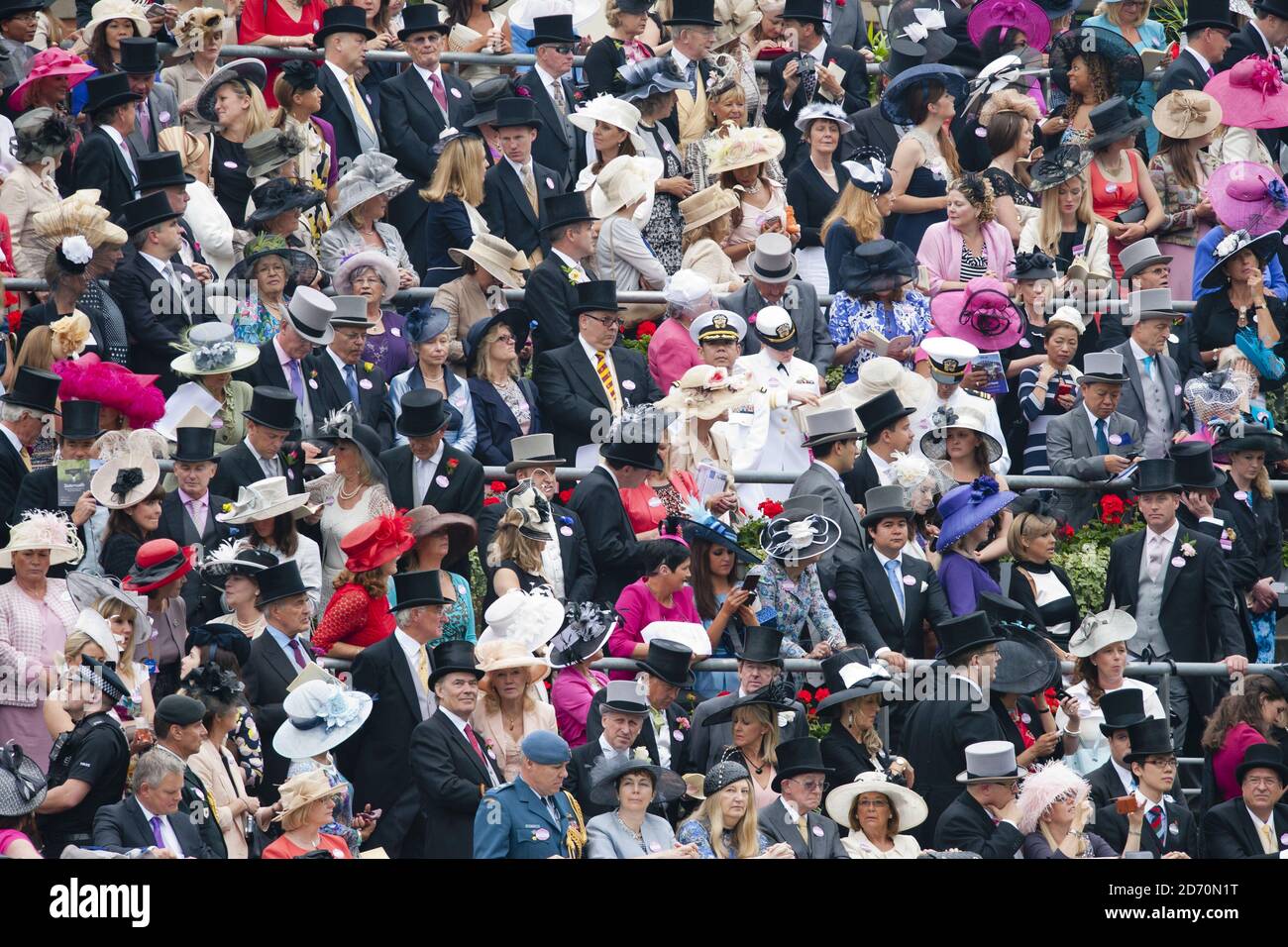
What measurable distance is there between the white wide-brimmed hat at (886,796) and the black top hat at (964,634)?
1093 millimetres

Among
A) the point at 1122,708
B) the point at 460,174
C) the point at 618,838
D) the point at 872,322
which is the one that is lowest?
the point at 1122,708

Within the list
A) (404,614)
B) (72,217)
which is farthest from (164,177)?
(404,614)

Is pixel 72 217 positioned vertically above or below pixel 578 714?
above

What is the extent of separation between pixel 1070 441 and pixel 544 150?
13.7ft

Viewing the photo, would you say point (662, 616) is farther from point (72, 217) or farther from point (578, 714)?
point (72, 217)

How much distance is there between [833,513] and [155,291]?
162 inches

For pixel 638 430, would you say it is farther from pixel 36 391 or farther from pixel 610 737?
pixel 36 391

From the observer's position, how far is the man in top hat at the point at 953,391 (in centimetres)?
1747

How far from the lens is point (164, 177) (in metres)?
17.3

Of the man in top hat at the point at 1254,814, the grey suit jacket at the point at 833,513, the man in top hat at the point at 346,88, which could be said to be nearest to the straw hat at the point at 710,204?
the man in top hat at the point at 346,88

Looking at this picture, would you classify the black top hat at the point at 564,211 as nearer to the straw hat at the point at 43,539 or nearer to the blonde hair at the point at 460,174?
the blonde hair at the point at 460,174

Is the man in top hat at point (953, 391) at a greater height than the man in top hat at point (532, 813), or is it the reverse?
the man in top hat at point (532, 813)

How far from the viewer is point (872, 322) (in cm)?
1823

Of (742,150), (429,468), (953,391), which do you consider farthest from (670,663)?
(742,150)
